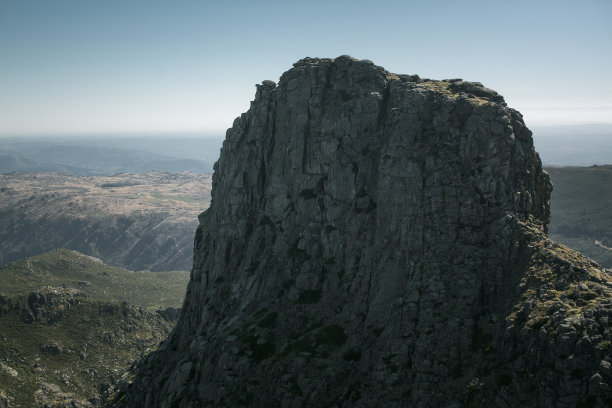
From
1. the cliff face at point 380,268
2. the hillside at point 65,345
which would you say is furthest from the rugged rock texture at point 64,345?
the cliff face at point 380,268

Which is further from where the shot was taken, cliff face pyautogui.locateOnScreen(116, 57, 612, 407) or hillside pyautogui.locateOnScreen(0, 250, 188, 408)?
hillside pyautogui.locateOnScreen(0, 250, 188, 408)

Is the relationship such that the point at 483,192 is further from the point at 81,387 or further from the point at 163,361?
the point at 81,387

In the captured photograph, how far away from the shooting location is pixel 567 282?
46.2 metres

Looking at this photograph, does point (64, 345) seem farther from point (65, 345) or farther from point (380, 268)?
point (380, 268)

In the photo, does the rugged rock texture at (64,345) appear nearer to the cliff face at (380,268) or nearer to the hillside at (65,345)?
the hillside at (65,345)

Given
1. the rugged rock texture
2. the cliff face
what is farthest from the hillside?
the cliff face

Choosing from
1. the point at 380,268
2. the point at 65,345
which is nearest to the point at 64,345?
the point at 65,345

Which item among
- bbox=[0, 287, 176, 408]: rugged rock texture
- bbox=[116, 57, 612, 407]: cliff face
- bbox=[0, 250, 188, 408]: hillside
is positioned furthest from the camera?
bbox=[0, 250, 188, 408]: hillside

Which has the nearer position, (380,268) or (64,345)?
(380,268)

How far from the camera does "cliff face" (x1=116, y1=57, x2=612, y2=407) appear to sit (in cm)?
4494

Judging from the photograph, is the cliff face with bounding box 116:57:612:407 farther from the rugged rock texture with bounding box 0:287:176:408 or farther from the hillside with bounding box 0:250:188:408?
the rugged rock texture with bounding box 0:287:176:408

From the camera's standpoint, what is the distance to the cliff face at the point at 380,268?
147 ft

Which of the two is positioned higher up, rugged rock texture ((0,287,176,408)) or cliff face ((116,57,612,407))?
cliff face ((116,57,612,407))

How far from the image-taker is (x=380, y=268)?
2469 inches
